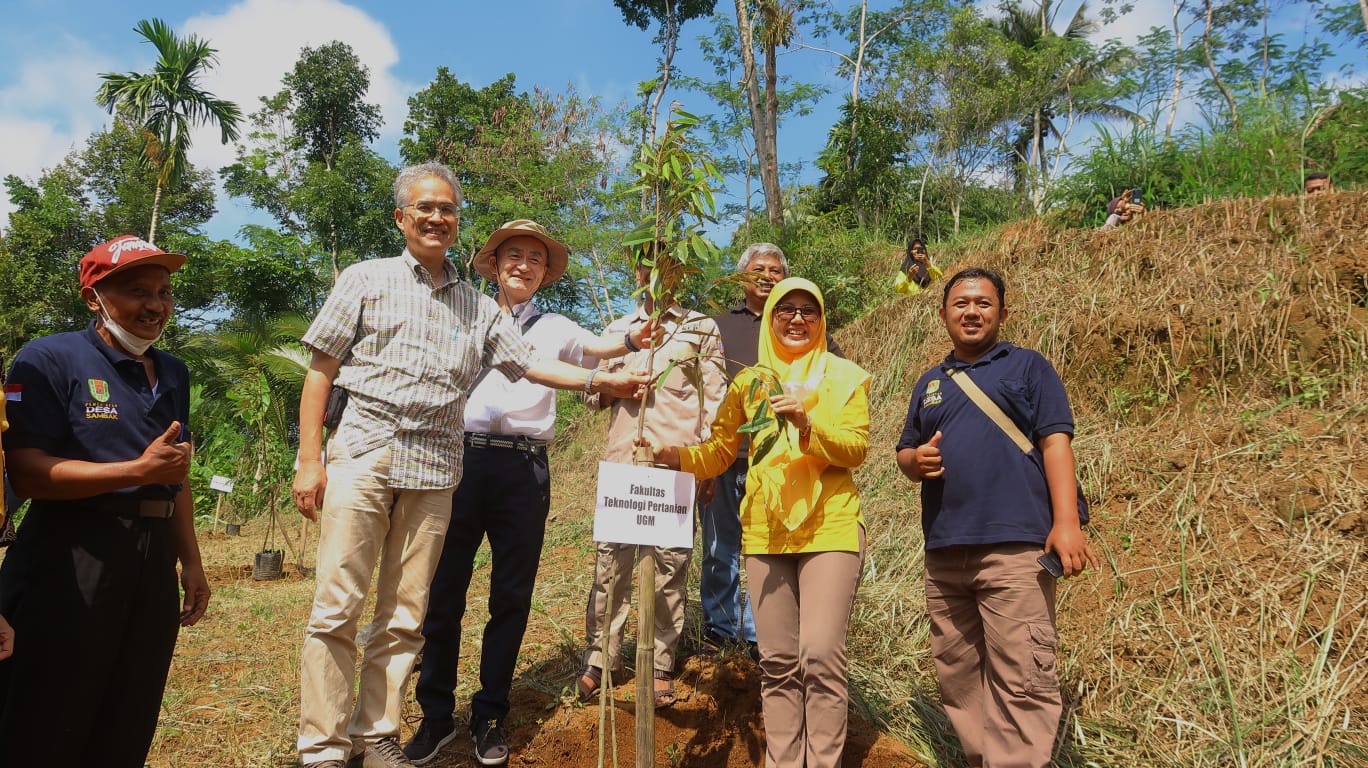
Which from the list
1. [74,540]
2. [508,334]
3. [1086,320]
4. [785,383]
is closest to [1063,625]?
[785,383]

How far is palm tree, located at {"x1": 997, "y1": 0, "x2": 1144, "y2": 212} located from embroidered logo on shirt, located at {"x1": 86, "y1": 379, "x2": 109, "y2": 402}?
1605 cm

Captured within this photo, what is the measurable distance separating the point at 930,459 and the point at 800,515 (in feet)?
1.66

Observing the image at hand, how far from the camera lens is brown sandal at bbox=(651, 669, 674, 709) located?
3379 mm

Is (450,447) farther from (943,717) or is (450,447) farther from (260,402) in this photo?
(260,402)

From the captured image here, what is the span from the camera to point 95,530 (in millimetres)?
2195

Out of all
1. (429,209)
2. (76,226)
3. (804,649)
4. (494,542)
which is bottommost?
(804,649)

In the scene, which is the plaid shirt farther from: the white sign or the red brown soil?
the red brown soil

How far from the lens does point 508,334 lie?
10.2 ft

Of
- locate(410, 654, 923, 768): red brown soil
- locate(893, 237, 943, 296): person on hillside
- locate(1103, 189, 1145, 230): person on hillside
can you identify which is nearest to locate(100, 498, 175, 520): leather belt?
locate(410, 654, 923, 768): red brown soil

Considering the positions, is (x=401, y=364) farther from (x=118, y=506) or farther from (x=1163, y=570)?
(x=1163, y=570)

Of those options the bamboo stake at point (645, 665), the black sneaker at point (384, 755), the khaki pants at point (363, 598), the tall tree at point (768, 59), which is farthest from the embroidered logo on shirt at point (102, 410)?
the tall tree at point (768, 59)

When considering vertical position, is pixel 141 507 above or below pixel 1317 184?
below

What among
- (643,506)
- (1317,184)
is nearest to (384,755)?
(643,506)

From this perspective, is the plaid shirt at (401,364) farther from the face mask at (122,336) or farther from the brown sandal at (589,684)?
the brown sandal at (589,684)
